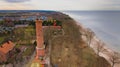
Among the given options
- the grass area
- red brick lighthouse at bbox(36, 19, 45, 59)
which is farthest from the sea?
red brick lighthouse at bbox(36, 19, 45, 59)

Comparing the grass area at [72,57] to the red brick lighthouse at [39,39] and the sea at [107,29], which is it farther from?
the sea at [107,29]

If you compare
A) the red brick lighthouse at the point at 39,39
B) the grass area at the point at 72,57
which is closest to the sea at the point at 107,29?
the grass area at the point at 72,57

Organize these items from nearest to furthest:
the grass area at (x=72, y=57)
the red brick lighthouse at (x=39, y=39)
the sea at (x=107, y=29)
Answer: the grass area at (x=72, y=57) → the red brick lighthouse at (x=39, y=39) → the sea at (x=107, y=29)

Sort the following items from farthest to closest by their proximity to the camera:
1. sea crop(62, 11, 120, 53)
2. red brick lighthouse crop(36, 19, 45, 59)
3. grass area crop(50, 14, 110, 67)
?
sea crop(62, 11, 120, 53)
red brick lighthouse crop(36, 19, 45, 59)
grass area crop(50, 14, 110, 67)

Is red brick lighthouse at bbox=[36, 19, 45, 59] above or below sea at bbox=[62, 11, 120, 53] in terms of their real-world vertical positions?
above

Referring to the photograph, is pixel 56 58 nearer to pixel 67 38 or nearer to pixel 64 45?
pixel 64 45

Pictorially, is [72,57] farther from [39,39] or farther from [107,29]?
[107,29]

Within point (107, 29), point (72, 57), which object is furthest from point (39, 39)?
point (107, 29)

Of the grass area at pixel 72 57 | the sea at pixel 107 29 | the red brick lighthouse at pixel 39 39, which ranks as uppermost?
the red brick lighthouse at pixel 39 39

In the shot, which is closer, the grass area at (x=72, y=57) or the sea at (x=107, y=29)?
the grass area at (x=72, y=57)

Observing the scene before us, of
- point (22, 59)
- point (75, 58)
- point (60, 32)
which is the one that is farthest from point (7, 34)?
point (75, 58)

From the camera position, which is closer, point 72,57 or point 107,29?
point 72,57

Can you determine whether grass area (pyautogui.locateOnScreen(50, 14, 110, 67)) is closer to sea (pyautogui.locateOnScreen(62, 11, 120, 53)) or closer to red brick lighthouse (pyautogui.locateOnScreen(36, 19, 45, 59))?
red brick lighthouse (pyautogui.locateOnScreen(36, 19, 45, 59))
